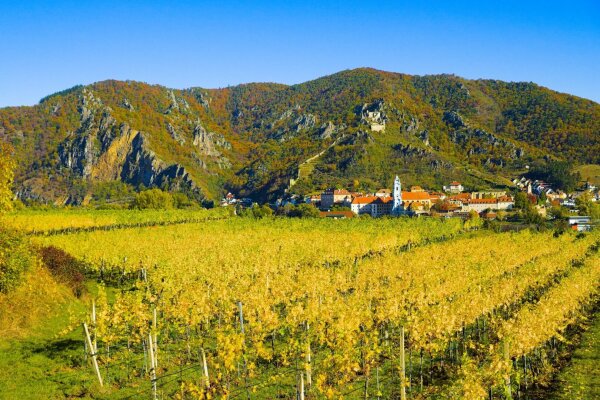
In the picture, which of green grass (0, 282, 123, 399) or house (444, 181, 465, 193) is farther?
house (444, 181, 465, 193)

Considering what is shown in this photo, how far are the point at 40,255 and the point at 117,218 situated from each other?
4381 cm

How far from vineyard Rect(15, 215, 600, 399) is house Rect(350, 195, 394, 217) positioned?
283 feet

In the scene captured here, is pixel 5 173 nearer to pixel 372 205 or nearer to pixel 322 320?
pixel 322 320

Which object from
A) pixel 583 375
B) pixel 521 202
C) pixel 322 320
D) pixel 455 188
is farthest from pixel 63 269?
pixel 455 188

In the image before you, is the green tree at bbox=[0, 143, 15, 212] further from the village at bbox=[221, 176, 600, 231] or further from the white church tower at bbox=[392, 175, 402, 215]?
the white church tower at bbox=[392, 175, 402, 215]

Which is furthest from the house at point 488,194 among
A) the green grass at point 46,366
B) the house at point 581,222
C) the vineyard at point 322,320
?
the green grass at point 46,366

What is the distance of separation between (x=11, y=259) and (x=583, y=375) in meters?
24.1

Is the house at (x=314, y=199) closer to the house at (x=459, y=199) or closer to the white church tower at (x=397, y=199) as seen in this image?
the white church tower at (x=397, y=199)

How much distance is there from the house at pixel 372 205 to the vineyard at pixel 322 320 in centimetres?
8628

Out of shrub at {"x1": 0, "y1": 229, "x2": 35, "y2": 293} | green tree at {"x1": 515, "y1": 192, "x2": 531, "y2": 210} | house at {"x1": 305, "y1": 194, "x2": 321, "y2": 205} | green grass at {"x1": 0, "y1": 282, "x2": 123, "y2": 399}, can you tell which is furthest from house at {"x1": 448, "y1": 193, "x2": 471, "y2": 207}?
green grass at {"x1": 0, "y1": 282, "x2": 123, "y2": 399}

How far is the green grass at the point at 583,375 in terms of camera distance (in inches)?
679

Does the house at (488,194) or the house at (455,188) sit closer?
the house at (488,194)

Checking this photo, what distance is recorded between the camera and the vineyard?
16125mm

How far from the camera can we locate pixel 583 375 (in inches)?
747
